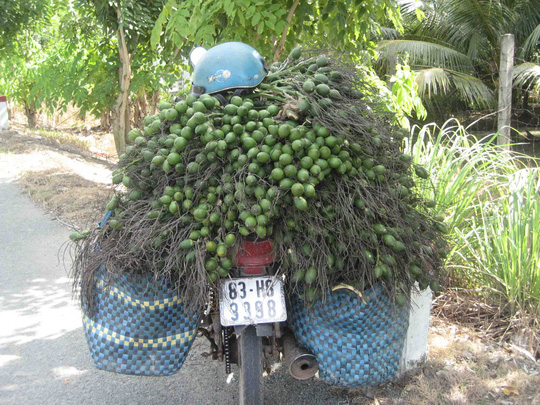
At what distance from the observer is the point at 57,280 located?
4652 millimetres

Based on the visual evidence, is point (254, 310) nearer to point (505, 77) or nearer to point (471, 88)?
point (505, 77)

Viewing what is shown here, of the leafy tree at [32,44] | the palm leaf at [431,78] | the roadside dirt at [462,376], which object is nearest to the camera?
the roadside dirt at [462,376]

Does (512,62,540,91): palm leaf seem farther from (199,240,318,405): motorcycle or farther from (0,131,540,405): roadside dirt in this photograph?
(199,240,318,405): motorcycle

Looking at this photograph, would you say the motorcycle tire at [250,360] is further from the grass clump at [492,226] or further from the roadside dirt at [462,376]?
the grass clump at [492,226]

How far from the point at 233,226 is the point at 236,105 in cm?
54

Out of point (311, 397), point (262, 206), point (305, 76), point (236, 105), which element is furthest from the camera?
point (311, 397)

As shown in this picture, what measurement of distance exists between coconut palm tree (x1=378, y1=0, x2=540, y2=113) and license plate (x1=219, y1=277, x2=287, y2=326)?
8.29 meters

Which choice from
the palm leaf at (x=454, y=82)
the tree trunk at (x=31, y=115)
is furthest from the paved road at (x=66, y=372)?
the tree trunk at (x=31, y=115)

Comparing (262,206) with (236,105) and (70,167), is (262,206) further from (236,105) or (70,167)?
(70,167)

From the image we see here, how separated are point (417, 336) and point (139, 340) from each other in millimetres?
1552

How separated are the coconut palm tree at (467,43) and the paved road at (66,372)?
7.72 metres

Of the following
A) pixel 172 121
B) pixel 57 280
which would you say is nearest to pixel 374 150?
pixel 172 121

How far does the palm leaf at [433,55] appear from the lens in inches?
423

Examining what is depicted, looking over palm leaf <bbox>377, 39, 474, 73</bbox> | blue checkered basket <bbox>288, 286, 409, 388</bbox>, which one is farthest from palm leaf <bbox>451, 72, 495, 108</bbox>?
blue checkered basket <bbox>288, 286, 409, 388</bbox>
